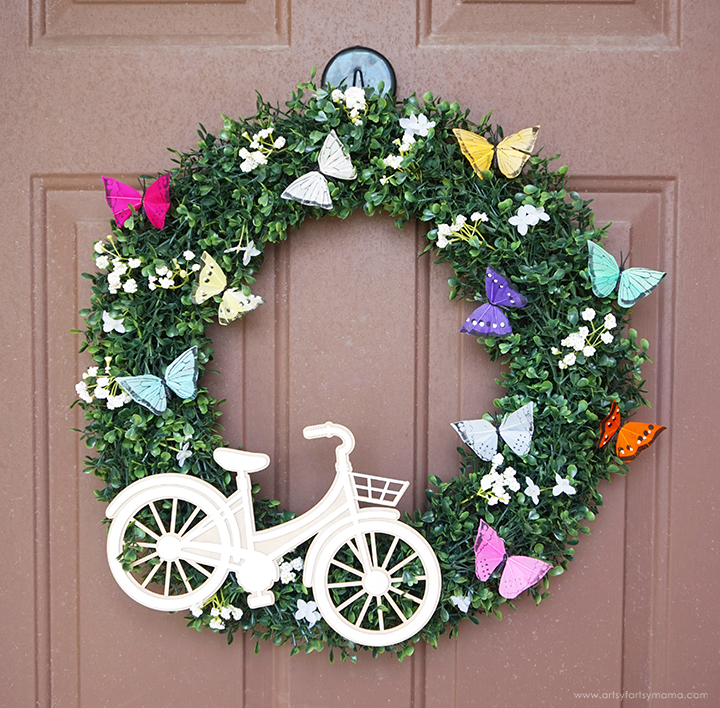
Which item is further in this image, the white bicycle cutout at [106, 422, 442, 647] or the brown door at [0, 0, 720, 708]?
the brown door at [0, 0, 720, 708]

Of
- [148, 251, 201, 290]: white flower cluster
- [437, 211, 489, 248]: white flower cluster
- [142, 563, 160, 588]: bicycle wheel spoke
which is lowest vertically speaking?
[142, 563, 160, 588]: bicycle wheel spoke

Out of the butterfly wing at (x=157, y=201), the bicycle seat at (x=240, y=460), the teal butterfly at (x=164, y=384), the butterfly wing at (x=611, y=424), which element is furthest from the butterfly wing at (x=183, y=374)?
the butterfly wing at (x=611, y=424)

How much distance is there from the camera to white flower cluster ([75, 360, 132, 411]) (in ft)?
2.91

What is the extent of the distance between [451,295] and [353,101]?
327 mm

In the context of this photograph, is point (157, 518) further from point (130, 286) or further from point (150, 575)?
point (130, 286)

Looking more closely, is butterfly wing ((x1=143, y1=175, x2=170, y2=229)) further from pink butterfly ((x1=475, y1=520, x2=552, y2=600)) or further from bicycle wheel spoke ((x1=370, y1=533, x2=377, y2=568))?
pink butterfly ((x1=475, y1=520, x2=552, y2=600))

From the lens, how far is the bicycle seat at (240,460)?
861 millimetres

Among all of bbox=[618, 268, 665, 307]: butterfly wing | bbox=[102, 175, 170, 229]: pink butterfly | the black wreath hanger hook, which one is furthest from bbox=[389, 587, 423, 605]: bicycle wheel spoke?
the black wreath hanger hook

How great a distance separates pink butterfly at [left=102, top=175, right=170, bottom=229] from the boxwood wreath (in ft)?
0.06

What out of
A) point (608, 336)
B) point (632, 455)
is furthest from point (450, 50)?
point (632, 455)

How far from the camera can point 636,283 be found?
88 cm

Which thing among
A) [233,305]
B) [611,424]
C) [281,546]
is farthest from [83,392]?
[611,424]

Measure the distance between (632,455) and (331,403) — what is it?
48 centimetres

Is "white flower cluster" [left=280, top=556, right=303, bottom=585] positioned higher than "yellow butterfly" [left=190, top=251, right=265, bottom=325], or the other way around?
"yellow butterfly" [left=190, top=251, right=265, bottom=325]
